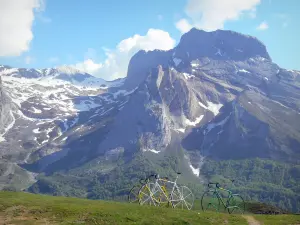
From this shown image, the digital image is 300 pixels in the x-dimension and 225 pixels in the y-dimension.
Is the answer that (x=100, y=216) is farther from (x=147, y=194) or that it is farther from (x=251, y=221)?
(x=251, y=221)

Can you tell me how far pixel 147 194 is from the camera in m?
66.2

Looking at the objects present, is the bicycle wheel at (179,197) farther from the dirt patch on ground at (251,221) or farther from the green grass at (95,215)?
the dirt patch on ground at (251,221)

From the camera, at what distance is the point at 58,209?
48500 millimetres

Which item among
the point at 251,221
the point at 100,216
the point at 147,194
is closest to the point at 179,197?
the point at 147,194

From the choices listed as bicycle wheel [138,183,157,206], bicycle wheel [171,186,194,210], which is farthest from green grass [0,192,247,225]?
bicycle wheel [171,186,194,210]

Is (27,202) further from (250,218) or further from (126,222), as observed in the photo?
(250,218)

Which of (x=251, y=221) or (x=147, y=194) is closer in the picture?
(x=251, y=221)

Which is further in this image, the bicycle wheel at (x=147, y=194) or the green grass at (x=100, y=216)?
the bicycle wheel at (x=147, y=194)

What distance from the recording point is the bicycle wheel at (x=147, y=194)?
6495cm

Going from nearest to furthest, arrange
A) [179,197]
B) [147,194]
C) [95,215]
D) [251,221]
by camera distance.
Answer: [95,215]
[251,221]
[147,194]
[179,197]

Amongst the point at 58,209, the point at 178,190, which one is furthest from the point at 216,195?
the point at 58,209

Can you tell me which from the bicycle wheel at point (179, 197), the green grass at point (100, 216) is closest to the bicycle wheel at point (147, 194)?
the bicycle wheel at point (179, 197)

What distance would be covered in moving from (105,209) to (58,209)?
21.6 ft

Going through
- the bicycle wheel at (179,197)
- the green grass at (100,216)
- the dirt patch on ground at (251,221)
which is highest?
the bicycle wheel at (179,197)
